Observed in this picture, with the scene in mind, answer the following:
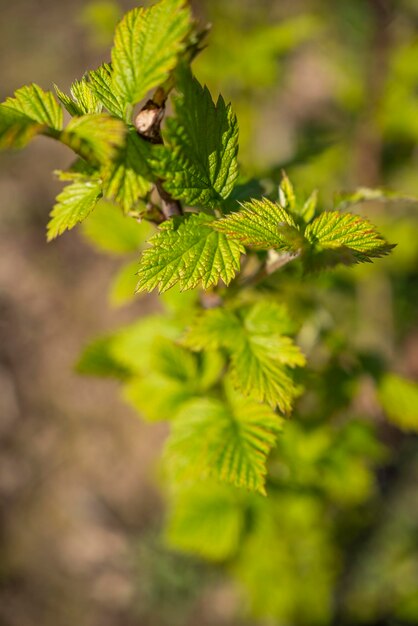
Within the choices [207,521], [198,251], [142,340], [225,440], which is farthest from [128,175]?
[207,521]

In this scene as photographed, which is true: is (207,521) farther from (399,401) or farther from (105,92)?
(105,92)

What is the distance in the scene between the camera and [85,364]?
148 centimetres

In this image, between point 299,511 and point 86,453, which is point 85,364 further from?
point 86,453

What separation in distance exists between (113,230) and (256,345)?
0.69 metres

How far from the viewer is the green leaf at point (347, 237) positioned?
2.80ft

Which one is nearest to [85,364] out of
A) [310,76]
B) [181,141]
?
[181,141]

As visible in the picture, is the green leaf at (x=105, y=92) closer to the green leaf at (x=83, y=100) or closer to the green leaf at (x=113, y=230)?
the green leaf at (x=83, y=100)

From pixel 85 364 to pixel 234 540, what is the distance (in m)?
0.82

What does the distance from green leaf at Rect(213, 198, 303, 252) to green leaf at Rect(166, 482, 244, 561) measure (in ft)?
3.76

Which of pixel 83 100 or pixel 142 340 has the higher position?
pixel 83 100

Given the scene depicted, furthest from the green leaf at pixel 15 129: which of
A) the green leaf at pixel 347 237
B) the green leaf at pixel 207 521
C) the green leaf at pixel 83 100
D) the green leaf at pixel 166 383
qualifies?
the green leaf at pixel 207 521

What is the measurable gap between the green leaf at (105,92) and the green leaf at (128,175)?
0.07 metres

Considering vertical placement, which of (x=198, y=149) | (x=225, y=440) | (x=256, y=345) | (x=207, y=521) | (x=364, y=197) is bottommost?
(x=207, y=521)

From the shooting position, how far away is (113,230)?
1.53m
